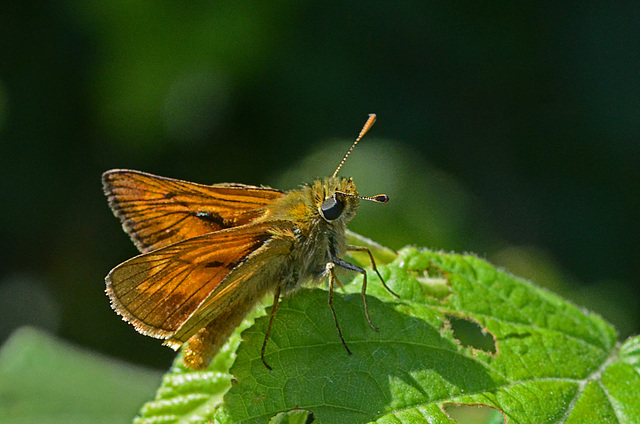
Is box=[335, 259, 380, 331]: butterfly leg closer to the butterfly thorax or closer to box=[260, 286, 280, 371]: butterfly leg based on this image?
the butterfly thorax

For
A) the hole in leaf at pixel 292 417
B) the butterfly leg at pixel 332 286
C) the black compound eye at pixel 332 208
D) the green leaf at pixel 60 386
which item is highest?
the black compound eye at pixel 332 208

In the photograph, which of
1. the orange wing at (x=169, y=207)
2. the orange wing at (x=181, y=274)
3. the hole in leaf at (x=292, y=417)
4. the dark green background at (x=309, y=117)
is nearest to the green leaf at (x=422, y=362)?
the hole in leaf at (x=292, y=417)

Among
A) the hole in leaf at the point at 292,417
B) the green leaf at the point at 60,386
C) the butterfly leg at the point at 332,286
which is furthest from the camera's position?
the green leaf at the point at 60,386

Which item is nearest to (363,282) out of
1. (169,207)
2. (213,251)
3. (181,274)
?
(213,251)

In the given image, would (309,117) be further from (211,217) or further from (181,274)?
(181,274)

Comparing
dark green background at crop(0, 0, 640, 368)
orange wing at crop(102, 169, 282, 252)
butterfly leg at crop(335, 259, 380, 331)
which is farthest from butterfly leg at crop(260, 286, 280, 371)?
dark green background at crop(0, 0, 640, 368)

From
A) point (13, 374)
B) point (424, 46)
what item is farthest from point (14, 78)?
point (424, 46)

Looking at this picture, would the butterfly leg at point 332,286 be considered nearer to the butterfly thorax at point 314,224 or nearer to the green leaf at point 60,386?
the butterfly thorax at point 314,224

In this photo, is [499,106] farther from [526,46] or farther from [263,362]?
[263,362]

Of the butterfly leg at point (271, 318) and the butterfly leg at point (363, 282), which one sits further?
the butterfly leg at point (363, 282)
